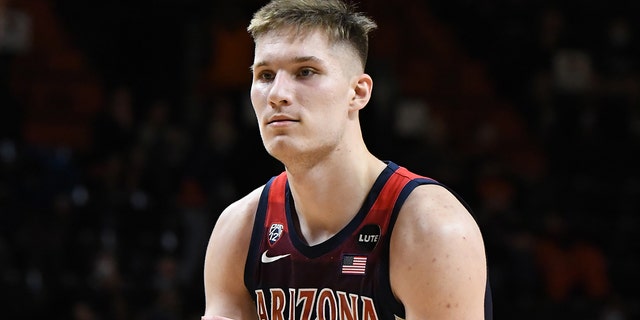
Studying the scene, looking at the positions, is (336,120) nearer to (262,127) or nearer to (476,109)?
(262,127)

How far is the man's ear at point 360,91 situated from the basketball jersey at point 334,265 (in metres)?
0.34

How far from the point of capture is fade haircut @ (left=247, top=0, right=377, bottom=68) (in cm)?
472

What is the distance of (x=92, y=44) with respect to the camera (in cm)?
1552

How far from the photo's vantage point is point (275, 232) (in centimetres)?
505

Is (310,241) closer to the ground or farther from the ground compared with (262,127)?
closer to the ground

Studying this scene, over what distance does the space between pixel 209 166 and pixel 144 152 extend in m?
0.80

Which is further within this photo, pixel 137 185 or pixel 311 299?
pixel 137 185

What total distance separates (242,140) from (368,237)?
27.8 feet

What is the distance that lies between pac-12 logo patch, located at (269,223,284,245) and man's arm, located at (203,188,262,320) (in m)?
0.13

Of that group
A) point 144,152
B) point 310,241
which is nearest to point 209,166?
point 144,152

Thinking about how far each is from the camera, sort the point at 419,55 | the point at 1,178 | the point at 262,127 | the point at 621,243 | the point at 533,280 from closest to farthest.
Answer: the point at 262,127 → the point at 1,178 → the point at 533,280 → the point at 621,243 → the point at 419,55

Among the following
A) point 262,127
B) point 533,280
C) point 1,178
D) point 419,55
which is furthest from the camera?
point 419,55

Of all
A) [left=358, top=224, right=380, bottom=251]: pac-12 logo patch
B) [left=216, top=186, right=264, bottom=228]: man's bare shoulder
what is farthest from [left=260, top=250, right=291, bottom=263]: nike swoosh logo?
[left=358, top=224, right=380, bottom=251]: pac-12 logo patch

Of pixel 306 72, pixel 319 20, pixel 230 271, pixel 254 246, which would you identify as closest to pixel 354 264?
pixel 254 246
